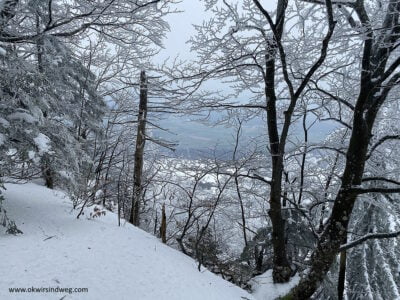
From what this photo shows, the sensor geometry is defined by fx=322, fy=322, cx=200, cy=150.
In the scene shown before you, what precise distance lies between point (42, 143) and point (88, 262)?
2008mm

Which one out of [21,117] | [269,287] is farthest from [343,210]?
[21,117]

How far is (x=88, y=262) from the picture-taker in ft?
15.2

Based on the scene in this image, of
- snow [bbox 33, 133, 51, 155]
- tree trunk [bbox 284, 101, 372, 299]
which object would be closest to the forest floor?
tree trunk [bbox 284, 101, 372, 299]

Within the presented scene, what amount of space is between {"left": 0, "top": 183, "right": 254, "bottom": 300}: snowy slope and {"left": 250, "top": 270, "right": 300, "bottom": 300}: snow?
0.86 m

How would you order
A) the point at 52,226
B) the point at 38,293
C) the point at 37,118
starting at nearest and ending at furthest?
the point at 38,293, the point at 37,118, the point at 52,226

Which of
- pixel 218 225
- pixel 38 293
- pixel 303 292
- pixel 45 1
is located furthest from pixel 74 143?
pixel 218 225

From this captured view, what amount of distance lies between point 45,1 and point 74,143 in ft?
8.40

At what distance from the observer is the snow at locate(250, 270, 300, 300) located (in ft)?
21.5

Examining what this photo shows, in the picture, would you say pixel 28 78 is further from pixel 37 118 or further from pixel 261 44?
pixel 261 44

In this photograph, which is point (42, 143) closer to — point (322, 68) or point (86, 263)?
point (86, 263)

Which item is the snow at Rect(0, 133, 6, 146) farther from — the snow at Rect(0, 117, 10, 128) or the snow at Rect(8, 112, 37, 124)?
the snow at Rect(8, 112, 37, 124)

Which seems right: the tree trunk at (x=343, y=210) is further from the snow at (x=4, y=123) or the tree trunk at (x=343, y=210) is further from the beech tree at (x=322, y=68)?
the snow at (x=4, y=123)

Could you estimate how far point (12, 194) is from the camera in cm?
673

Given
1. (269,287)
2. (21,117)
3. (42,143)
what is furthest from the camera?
(269,287)
